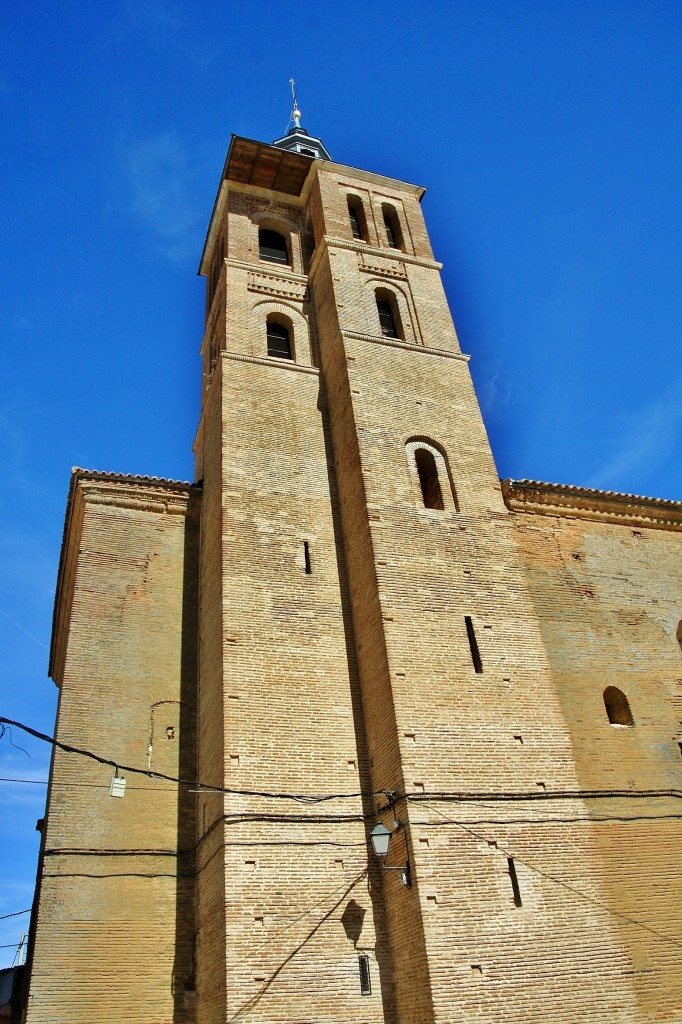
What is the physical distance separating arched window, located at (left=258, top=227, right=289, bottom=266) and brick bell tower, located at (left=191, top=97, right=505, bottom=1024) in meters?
0.78

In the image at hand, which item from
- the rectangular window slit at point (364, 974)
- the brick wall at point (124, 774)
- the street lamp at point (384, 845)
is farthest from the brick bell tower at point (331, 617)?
the brick wall at point (124, 774)

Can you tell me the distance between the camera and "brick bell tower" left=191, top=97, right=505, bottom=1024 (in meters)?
7.63

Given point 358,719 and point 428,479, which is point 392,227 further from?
point 358,719

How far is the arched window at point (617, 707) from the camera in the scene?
35.1 ft

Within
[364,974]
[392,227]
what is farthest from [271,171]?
[364,974]

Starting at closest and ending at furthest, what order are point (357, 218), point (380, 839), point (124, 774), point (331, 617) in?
point (380, 839) < point (124, 774) < point (331, 617) < point (357, 218)

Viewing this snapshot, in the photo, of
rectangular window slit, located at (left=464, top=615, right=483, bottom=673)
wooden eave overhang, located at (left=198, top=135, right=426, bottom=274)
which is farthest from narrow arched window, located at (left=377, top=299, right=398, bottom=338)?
rectangular window slit, located at (left=464, top=615, right=483, bottom=673)

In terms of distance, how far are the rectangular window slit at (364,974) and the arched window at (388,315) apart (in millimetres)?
9190

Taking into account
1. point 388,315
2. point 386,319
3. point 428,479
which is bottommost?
point 428,479

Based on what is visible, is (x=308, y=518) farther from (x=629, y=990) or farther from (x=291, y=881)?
(x=629, y=990)

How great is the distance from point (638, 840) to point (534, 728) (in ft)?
6.45

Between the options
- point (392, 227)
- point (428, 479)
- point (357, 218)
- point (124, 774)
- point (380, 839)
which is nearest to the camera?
point (380, 839)

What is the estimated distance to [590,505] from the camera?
42.1 feet

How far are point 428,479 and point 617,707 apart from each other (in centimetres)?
407
